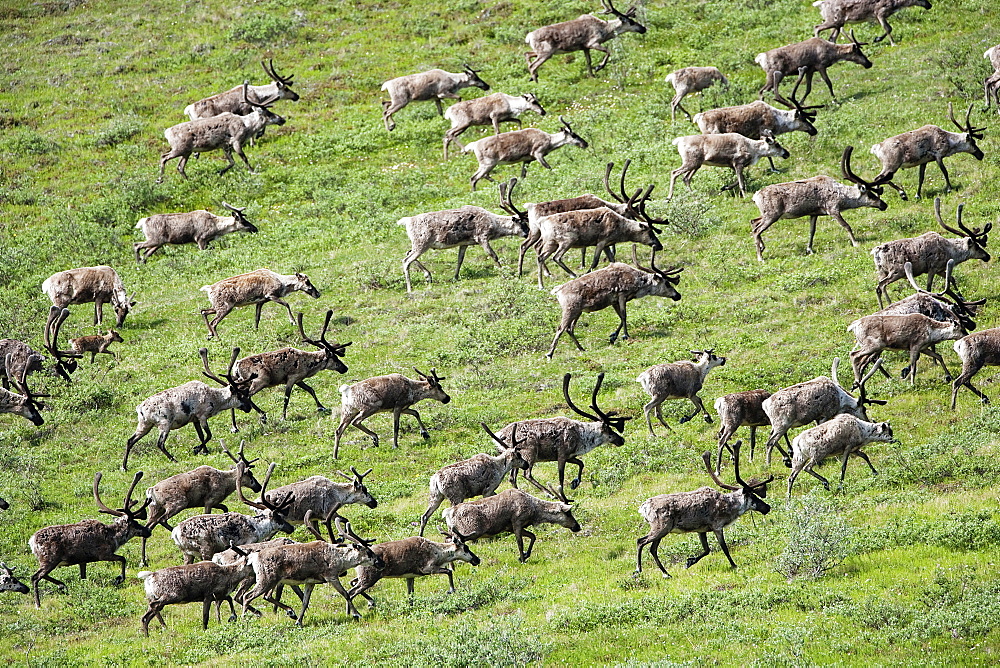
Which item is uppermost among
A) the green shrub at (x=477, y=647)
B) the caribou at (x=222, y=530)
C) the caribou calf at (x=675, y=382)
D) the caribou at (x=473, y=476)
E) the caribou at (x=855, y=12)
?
the caribou at (x=855, y=12)

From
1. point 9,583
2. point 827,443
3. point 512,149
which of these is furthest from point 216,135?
point 827,443

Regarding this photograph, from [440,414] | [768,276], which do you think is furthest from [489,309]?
[768,276]

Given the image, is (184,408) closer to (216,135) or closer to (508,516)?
(508,516)

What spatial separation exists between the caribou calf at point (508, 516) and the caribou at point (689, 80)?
20193mm

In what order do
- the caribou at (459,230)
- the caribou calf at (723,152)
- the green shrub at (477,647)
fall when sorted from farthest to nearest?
the caribou calf at (723,152) → the caribou at (459,230) → the green shrub at (477,647)

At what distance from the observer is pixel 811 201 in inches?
1027

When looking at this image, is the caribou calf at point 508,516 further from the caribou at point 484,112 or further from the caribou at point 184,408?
the caribou at point 484,112

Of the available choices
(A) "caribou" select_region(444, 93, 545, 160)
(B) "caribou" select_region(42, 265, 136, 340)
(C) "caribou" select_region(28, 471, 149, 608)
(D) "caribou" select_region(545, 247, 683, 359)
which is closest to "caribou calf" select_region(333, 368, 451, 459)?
(D) "caribou" select_region(545, 247, 683, 359)

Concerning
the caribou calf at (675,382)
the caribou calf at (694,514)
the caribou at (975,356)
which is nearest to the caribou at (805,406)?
the caribou at (975,356)

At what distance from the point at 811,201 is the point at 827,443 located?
10.1 meters

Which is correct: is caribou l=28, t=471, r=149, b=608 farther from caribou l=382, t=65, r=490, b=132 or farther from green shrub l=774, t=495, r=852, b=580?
caribou l=382, t=65, r=490, b=132

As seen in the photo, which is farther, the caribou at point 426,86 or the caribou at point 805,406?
the caribou at point 426,86

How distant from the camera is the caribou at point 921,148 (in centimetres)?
2742

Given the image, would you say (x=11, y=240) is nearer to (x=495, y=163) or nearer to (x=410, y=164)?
(x=410, y=164)
